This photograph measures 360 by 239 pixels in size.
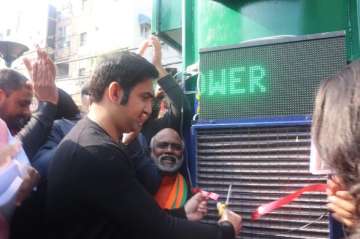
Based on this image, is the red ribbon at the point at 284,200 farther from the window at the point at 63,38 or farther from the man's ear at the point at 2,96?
the window at the point at 63,38

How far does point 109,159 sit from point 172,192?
1.27 metres

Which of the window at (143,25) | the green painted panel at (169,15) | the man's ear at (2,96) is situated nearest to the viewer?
the man's ear at (2,96)

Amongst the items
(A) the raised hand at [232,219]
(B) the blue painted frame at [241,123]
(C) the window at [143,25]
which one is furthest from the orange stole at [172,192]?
(C) the window at [143,25]

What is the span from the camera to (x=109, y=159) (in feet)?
→ 5.18

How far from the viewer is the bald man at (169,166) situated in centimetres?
274

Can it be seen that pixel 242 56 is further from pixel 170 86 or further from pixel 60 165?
pixel 60 165

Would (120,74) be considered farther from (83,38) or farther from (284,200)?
(83,38)

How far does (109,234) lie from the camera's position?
159 cm

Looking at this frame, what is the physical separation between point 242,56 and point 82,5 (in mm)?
32019

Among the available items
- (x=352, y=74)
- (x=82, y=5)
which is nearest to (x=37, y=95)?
(x=352, y=74)

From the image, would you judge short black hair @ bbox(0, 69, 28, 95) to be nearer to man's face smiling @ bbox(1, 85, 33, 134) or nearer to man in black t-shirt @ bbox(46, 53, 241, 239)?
man's face smiling @ bbox(1, 85, 33, 134)

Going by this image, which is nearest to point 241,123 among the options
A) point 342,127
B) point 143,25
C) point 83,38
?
point 342,127

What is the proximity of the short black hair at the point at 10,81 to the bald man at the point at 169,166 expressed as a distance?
103 centimetres

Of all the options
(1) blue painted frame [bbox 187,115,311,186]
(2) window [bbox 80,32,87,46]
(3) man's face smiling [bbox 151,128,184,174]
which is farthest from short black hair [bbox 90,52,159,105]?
(2) window [bbox 80,32,87,46]
